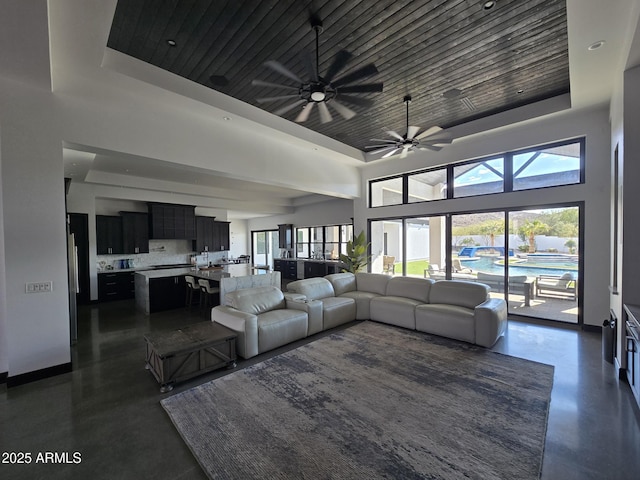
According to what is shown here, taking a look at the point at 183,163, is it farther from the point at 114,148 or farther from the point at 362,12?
the point at 362,12

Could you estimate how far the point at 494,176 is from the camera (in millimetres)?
5996

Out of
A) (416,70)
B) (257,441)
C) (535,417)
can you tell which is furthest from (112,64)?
(535,417)

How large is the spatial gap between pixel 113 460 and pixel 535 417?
136 inches

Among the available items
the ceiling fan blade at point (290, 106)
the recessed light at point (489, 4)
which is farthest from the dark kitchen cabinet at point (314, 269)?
the recessed light at point (489, 4)

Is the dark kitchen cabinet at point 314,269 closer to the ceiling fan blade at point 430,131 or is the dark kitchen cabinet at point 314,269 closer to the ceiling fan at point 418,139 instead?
the ceiling fan at point 418,139

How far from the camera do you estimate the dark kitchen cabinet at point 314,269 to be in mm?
10025

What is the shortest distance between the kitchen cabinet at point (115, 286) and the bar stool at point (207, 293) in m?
3.08

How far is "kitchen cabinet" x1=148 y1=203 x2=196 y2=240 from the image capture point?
8.50 meters

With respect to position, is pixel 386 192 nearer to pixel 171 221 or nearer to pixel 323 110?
pixel 323 110

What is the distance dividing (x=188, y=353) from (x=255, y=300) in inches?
53.7

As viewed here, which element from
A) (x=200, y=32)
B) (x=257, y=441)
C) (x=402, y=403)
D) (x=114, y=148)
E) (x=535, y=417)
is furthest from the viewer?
(x=114, y=148)

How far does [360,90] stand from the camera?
3.06m

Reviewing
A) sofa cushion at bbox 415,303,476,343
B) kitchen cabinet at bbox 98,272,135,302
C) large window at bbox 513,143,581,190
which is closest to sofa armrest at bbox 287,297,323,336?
sofa cushion at bbox 415,303,476,343

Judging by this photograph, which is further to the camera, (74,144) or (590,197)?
(590,197)
